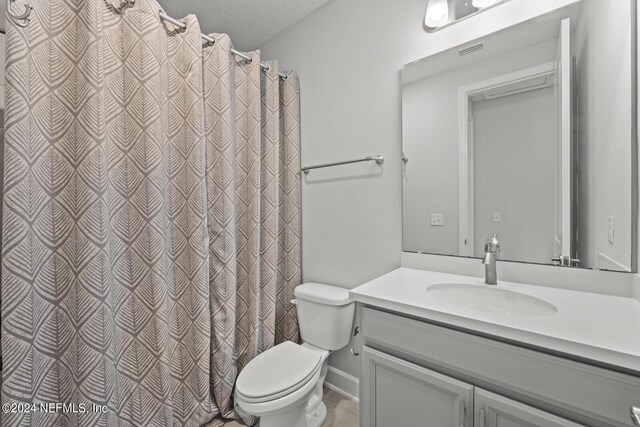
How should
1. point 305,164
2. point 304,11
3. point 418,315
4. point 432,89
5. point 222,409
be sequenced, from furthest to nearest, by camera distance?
1. point 305,164
2. point 304,11
3. point 222,409
4. point 432,89
5. point 418,315

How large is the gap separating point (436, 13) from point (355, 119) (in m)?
0.64

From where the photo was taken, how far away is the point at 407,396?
3.15 feet

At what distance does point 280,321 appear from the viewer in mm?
2037

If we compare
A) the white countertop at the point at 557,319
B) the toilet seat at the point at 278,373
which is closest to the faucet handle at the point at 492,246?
the white countertop at the point at 557,319

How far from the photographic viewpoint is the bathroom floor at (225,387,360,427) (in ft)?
5.13

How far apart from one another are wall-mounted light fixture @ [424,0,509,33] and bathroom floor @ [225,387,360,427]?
2.13m

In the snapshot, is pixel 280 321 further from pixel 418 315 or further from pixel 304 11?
pixel 304 11

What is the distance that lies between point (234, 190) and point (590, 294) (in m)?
1.69

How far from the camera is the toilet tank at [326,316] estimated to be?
5.25ft

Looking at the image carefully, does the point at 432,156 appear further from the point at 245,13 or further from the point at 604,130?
the point at 245,13

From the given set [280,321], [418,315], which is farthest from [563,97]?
[280,321]

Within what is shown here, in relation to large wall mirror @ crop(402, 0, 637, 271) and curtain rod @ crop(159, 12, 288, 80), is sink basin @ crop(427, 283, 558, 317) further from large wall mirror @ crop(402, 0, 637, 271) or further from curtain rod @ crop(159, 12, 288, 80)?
curtain rod @ crop(159, 12, 288, 80)

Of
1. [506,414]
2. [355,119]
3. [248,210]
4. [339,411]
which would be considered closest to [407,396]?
[506,414]

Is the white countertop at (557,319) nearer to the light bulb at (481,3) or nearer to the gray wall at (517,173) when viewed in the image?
the gray wall at (517,173)
